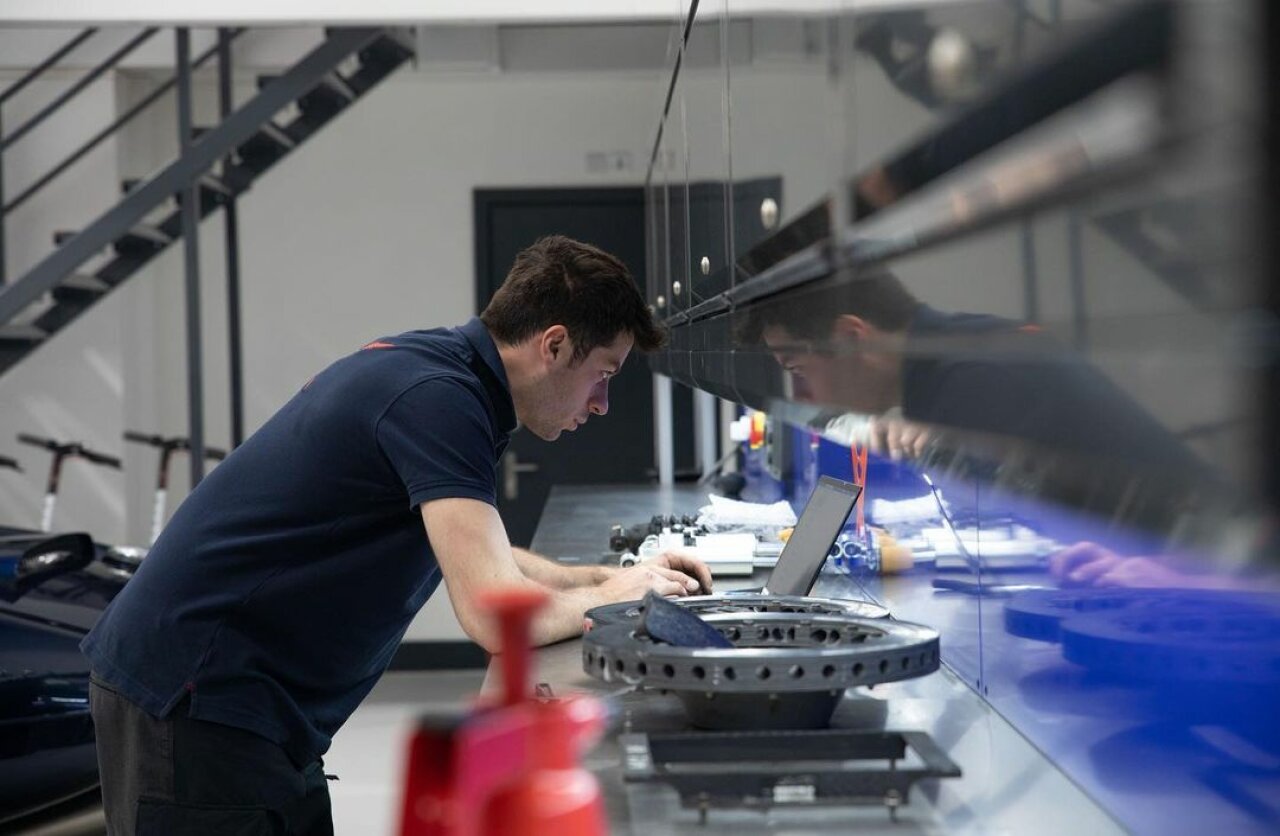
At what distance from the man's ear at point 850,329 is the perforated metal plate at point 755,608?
84 cm

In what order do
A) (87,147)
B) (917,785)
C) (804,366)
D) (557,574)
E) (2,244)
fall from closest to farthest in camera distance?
(804,366) < (917,785) < (557,574) < (87,147) < (2,244)


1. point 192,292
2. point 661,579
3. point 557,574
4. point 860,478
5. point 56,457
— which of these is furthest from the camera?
point 56,457

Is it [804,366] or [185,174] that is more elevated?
[185,174]

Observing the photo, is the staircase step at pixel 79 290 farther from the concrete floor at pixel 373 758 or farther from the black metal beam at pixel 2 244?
the concrete floor at pixel 373 758

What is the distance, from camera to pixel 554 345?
88.4 inches

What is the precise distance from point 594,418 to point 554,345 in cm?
506

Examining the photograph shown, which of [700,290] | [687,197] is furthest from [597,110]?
[700,290]

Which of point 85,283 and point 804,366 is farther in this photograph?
point 85,283

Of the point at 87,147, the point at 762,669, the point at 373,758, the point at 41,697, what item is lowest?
the point at 373,758

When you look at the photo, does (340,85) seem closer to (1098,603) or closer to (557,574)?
(557,574)

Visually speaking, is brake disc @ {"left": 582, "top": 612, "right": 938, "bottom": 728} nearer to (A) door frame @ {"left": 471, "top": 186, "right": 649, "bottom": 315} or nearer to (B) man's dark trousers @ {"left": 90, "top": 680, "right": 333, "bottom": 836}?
(B) man's dark trousers @ {"left": 90, "top": 680, "right": 333, "bottom": 836}

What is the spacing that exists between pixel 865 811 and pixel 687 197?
178cm

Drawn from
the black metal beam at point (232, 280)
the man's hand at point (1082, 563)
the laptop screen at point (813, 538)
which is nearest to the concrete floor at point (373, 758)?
the laptop screen at point (813, 538)

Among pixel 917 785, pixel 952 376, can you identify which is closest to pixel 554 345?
pixel 917 785
